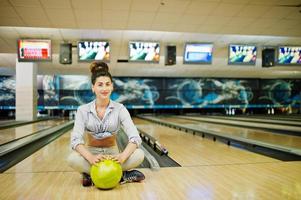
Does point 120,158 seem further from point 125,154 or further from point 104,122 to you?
point 104,122

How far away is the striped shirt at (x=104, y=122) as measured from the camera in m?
2.43

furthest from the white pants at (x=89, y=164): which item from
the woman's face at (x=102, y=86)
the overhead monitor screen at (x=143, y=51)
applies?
the overhead monitor screen at (x=143, y=51)

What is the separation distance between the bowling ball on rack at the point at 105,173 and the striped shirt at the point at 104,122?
290mm

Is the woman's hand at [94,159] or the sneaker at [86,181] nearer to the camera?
the woman's hand at [94,159]

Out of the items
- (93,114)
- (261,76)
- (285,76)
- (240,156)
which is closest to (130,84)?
(261,76)

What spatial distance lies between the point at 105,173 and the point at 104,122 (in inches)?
19.1

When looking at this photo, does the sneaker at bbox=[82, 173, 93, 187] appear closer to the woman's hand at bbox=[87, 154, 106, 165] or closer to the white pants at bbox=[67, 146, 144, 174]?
the white pants at bbox=[67, 146, 144, 174]

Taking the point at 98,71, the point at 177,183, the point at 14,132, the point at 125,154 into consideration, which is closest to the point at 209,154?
the point at 177,183

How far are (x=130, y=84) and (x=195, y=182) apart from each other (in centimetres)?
1257

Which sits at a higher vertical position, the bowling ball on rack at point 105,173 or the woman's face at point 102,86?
the woman's face at point 102,86

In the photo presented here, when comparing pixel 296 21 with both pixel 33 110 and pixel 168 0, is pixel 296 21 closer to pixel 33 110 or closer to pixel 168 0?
pixel 168 0

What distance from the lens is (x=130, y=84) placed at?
1491 cm

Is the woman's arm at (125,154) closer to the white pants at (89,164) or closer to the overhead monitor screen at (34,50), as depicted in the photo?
the white pants at (89,164)

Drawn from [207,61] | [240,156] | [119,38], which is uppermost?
[119,38]
